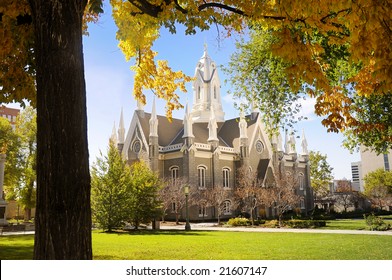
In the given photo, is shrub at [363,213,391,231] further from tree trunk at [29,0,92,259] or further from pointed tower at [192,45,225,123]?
tree trunk at [29,0,92,259]

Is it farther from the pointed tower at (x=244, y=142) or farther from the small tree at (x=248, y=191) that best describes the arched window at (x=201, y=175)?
the pointed tower at (x=244, y=142)

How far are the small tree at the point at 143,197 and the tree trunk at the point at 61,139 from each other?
11.9m

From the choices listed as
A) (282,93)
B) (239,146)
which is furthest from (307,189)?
(239,146)

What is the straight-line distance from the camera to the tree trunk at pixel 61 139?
266cm

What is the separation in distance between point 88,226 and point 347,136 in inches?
325

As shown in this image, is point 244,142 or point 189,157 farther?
point 244,142

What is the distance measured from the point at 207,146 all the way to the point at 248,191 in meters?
3.82

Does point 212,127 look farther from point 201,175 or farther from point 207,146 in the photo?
point 201,175

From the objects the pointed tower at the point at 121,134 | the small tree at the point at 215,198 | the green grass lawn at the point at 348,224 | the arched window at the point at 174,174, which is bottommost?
the green grass lawn at the point at 348,224

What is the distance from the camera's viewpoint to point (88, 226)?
2.78 metres

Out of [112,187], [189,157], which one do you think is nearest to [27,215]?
[112,187]

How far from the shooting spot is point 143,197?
15.1 m

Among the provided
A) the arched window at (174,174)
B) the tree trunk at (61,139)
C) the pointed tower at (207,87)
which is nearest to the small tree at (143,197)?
the pointed tower at (207,87)

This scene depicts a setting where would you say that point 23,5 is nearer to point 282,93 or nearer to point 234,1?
point 234,1
